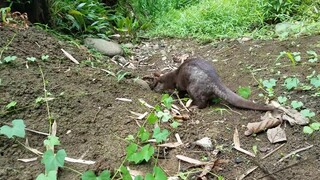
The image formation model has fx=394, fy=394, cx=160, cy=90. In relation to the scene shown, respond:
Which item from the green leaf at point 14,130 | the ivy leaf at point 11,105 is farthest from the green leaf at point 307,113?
the ivy leaf at point 11,105

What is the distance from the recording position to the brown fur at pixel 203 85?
157 inches

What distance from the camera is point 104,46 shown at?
22.0 feet

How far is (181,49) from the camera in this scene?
7.28 metres

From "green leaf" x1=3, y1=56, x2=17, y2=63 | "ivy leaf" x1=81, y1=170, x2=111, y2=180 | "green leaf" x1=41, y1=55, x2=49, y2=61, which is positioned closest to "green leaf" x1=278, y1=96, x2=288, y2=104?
"ivy leaf" x1=81, y1=170, x2=111, y2=180

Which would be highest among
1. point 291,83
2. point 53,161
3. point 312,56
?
point 53,161

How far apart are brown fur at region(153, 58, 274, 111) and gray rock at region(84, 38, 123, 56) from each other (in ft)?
6.08

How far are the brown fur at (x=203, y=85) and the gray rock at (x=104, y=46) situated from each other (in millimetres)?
1854

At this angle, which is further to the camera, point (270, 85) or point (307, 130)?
point (270, 85)

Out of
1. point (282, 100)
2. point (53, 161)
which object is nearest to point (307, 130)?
point (282, 100)

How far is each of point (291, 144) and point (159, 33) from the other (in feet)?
18.3

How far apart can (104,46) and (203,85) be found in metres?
2.79

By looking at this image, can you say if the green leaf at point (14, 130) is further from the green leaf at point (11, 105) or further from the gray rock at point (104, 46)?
the gray rock at point (104, 46)

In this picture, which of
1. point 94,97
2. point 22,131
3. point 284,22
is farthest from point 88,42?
point 22,131

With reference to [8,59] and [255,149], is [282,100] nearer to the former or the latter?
[255,149]
